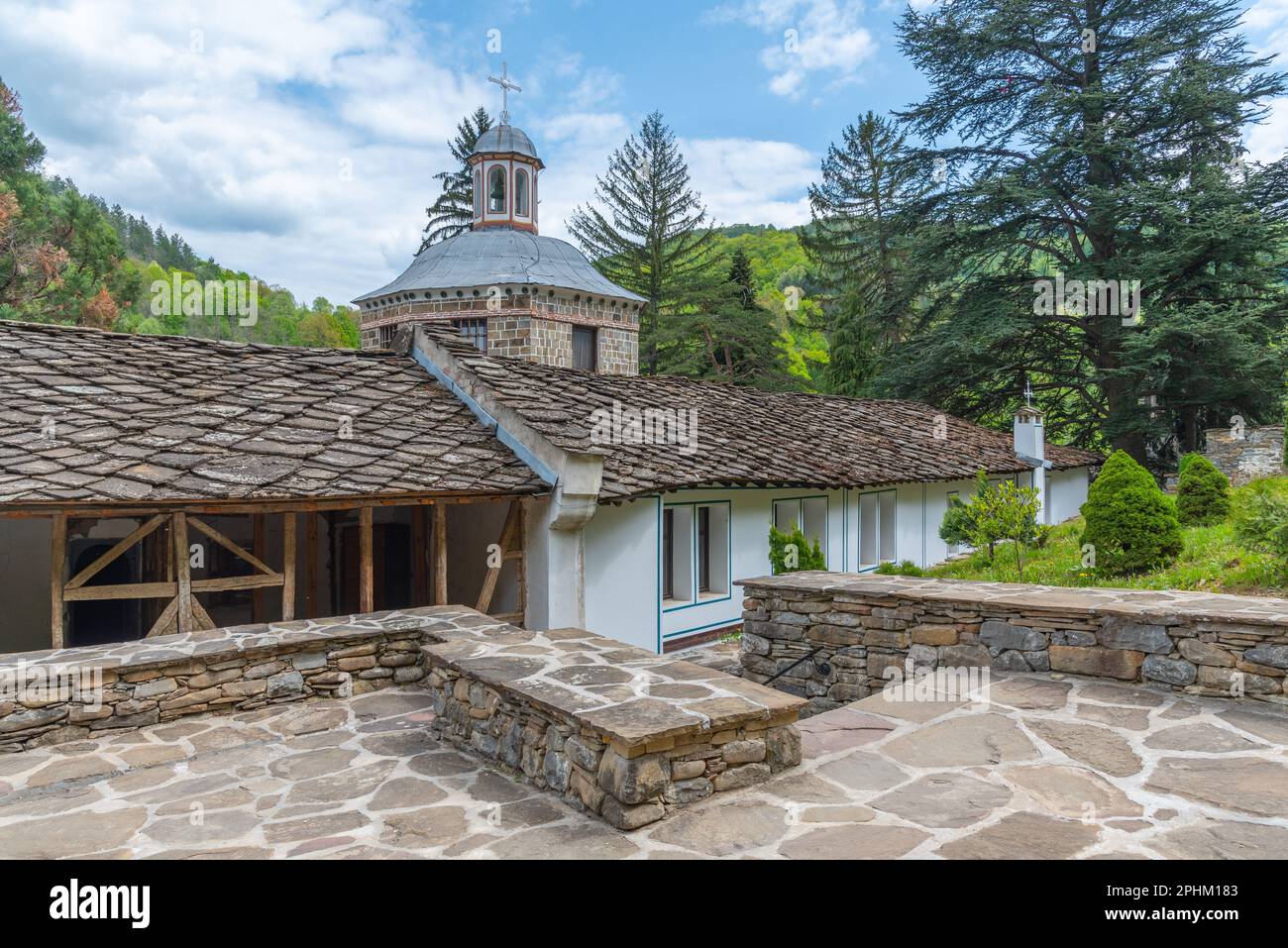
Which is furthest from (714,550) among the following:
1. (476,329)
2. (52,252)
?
(52,252)

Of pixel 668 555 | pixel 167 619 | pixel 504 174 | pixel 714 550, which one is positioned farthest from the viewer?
pixel 504 174

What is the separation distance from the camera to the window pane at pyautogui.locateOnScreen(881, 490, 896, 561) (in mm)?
15922

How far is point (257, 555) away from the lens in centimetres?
1047

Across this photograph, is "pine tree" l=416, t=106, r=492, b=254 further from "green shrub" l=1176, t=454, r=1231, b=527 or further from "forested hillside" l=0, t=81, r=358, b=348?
"green shrub" l=1176, t=454, r=1231, b=527

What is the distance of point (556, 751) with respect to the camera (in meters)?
Answer: 3.89

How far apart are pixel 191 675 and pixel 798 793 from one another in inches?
171

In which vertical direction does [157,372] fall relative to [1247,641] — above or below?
above

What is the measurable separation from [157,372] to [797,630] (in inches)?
323

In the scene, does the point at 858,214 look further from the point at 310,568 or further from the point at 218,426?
the point at 218,426

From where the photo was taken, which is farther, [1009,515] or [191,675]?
[1009,515]

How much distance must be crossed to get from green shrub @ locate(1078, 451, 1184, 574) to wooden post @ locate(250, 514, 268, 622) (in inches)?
450

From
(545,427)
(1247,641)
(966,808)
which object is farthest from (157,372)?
(1247,641)
